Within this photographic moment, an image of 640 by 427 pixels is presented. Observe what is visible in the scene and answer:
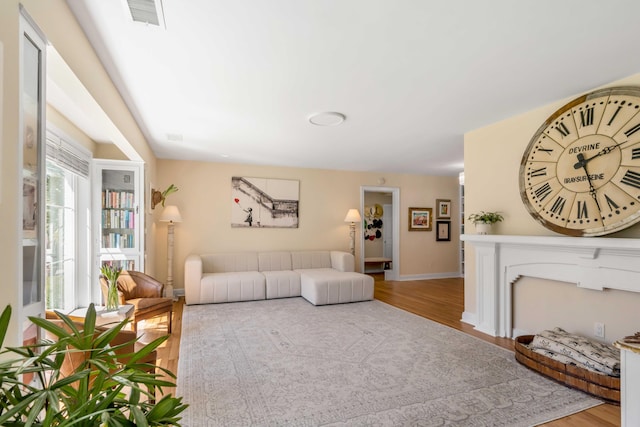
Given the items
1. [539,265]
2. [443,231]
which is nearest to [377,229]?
[443,231]

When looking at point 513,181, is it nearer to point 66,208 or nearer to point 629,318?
point 629,318

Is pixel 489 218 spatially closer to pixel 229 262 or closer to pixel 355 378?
pixel 355 378

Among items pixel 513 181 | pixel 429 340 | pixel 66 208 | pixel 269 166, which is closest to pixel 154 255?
pixel 66 208

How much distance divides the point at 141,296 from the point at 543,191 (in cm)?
443

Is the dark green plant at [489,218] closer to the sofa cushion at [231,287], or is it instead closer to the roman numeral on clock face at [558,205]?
the roman numeral on clock face at [558,205]

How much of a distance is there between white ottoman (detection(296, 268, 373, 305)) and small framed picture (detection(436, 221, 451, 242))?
2.99 metres

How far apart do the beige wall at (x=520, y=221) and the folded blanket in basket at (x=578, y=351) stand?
0.72ft

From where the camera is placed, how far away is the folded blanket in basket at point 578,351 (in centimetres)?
226

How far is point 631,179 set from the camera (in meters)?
2.41

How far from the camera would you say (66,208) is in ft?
12.4

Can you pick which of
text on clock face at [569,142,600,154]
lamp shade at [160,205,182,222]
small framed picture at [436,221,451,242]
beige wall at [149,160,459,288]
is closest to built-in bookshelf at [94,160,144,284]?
lamp shade at [160,205,182,222]

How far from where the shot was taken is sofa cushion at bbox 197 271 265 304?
4.71m

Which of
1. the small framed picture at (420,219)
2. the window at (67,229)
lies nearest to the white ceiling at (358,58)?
the window at (67,229)

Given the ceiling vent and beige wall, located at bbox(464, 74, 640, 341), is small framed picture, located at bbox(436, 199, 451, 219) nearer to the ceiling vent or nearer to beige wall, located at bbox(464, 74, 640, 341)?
beige wall, located at bbox(464, 74, 640, 341)
